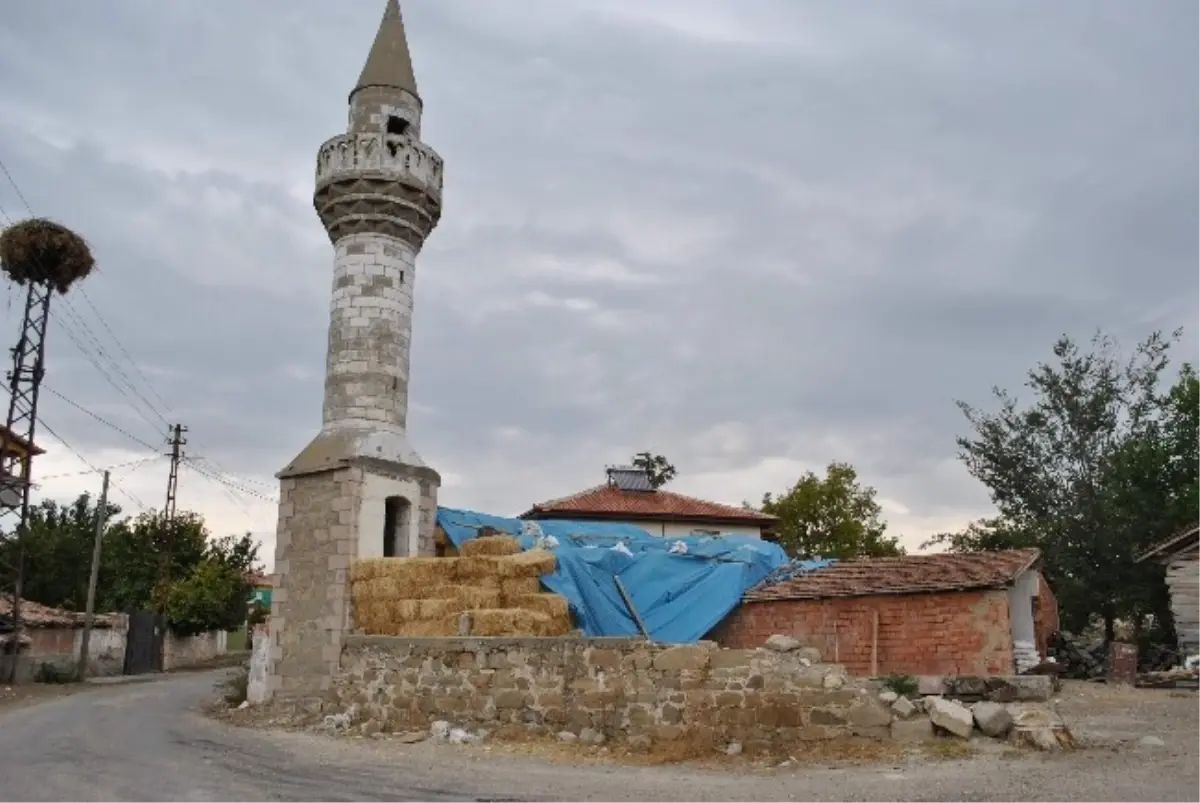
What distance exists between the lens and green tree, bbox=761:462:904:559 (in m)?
37.8

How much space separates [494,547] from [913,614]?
7236 millimetres

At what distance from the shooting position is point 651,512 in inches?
1337

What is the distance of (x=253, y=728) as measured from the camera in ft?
50.3

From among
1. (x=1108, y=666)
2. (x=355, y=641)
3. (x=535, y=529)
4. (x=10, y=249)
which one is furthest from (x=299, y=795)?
(x=10, y=249)

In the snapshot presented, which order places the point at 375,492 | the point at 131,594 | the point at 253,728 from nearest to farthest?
the point at 253,728, the point at 375,492, the point at 131,594

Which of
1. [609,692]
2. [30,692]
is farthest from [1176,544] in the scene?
[30,692]

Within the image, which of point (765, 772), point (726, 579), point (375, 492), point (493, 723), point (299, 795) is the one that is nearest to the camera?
point (299, 795)

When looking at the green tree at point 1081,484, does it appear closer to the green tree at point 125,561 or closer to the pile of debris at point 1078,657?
the pile of debris at point 1078,657

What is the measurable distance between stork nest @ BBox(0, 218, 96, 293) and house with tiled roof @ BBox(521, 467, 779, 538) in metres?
16.0

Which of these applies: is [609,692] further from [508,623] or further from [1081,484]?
[1081,484]

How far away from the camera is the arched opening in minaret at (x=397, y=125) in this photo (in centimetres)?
1916

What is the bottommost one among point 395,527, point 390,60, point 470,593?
point 470,593

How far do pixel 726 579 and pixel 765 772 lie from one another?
805 cm

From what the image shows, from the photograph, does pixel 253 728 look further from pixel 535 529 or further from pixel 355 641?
pixel 535 529
